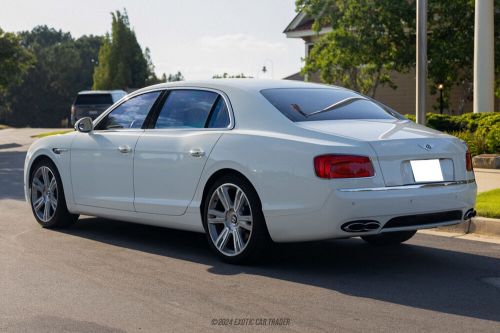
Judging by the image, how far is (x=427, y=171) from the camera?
7.11 m

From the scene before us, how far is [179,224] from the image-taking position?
8.04 metres

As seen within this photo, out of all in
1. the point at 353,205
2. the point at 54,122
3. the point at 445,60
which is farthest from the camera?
the point at 54,122

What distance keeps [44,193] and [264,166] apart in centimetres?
351

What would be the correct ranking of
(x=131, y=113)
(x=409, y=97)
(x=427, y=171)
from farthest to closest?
(x=409, y=97) → (x=131, y=113) → (x=427, y=171)

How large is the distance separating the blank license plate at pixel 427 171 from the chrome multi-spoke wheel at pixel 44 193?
4.17 metres

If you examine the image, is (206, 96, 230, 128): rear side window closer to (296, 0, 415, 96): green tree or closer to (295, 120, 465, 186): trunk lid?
(295, 120, 465, 186): trunk lid

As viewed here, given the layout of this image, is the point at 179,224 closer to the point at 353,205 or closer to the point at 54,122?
the point at 353,205

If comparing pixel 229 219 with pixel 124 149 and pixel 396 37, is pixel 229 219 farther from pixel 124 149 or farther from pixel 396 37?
pixel 396 37

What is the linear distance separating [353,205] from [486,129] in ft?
38.4

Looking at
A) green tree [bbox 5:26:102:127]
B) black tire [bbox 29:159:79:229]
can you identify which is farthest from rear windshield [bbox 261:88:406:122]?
green tree [bbox 5:26:102:127]

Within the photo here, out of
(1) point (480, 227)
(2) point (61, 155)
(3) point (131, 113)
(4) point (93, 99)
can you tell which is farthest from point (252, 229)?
(4) point (93, 99)

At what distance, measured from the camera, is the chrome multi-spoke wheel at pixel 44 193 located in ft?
31.5

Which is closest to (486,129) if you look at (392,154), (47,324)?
(392,154)

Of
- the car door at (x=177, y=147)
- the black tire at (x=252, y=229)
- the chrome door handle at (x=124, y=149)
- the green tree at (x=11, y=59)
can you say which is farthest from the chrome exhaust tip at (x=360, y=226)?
the green tree at (x=11, y=59)
